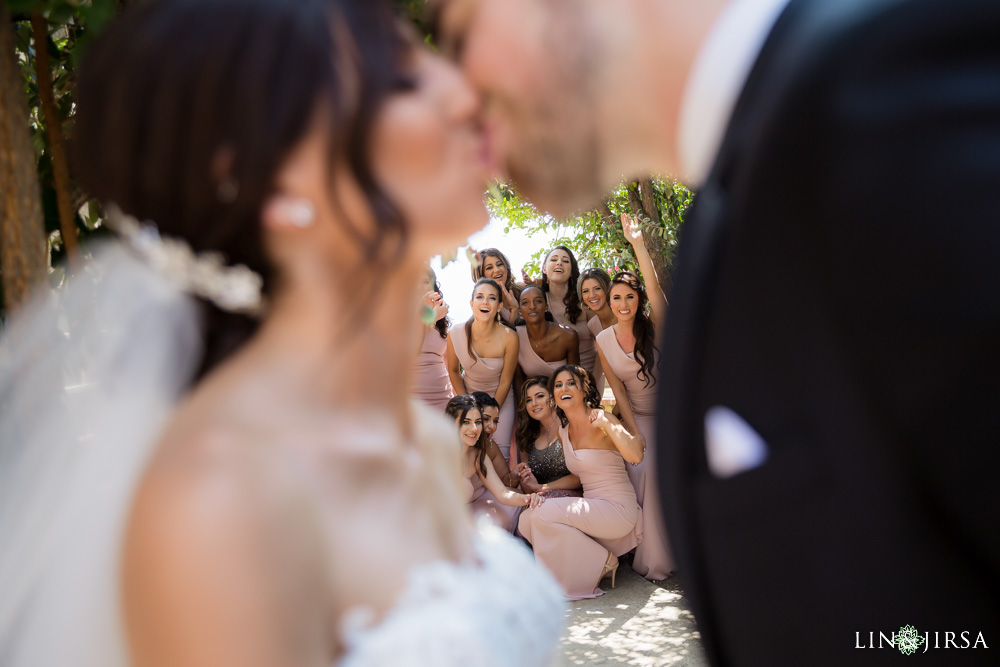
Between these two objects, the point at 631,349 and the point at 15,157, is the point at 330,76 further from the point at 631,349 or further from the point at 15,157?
the point at 631,349

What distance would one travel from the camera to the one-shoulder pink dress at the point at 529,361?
267 inches

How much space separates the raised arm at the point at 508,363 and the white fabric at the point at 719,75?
Result: 5.37 metres

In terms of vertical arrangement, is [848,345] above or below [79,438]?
above

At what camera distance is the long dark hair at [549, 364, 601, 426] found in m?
6.28

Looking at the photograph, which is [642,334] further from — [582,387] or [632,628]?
[632,628]

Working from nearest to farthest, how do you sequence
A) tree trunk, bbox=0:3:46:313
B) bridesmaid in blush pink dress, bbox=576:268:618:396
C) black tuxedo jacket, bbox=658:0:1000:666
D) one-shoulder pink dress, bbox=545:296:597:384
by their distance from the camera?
black tuxedo jacket, bbox=658:0:1000:666, tree trunk, bbox=0:3:46:313, bridesmaid in blush pink dress, bbox=576:268:618:396, one-shoulder pink dress, bbox=545:296:597:384

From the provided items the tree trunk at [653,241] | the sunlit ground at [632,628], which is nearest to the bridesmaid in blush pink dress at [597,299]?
the tree trunk at [653,241]

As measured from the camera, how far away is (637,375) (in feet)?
21.1

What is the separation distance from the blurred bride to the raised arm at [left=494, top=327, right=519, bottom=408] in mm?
5037

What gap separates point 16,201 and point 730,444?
1.37 meters

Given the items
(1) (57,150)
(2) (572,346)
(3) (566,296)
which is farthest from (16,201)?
(3) (566,296)

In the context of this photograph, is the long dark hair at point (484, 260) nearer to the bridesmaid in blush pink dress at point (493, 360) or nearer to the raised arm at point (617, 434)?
the bridesmaid in blush pink dress at point (493, 360)

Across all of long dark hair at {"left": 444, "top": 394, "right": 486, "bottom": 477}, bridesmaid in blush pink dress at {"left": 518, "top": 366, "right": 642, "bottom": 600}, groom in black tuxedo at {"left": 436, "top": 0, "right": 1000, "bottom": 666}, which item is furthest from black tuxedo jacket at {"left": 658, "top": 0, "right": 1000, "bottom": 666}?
bridesmaid in blush pink dress at {"left": 518, "top": 366, "right": 642, "bottom": 600}

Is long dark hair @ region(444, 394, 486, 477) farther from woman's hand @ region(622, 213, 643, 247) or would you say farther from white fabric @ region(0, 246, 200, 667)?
white fabric @ region(0, 246, 200, 667)
